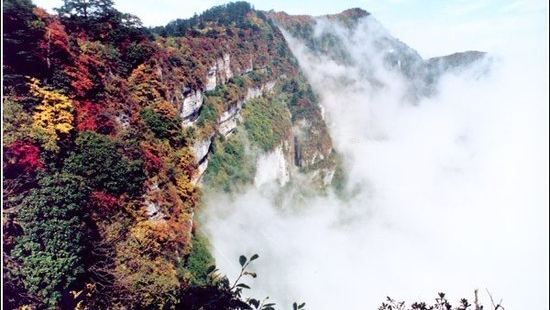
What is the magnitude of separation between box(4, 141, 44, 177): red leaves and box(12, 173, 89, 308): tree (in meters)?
0.87

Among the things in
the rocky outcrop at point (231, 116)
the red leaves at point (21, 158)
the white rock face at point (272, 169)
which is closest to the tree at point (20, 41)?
the red leaves at point (21, 158)

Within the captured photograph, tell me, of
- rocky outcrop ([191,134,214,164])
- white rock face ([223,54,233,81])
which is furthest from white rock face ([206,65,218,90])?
rocky outcrop ([191,134,214,164])

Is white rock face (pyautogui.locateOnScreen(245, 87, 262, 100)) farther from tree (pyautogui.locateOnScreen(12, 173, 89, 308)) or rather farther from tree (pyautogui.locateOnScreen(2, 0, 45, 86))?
tree (pyautogui.locateOnScreen(12, 173, 89, 308))

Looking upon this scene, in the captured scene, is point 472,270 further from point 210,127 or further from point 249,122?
point 210,127

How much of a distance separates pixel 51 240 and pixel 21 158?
3.88 metres

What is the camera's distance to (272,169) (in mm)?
86875

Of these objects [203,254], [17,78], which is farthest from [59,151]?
[203,254]

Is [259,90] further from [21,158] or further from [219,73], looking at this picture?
[21,158]

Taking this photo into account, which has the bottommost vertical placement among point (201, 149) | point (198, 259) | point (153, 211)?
point (153, 211)

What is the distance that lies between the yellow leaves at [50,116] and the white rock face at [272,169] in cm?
5264

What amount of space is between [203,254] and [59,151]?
16.4 m

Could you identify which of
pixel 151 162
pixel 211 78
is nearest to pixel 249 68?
pixel 211 78

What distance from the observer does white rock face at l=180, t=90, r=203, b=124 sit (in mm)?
47156

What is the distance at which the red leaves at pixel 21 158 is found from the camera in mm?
17828
